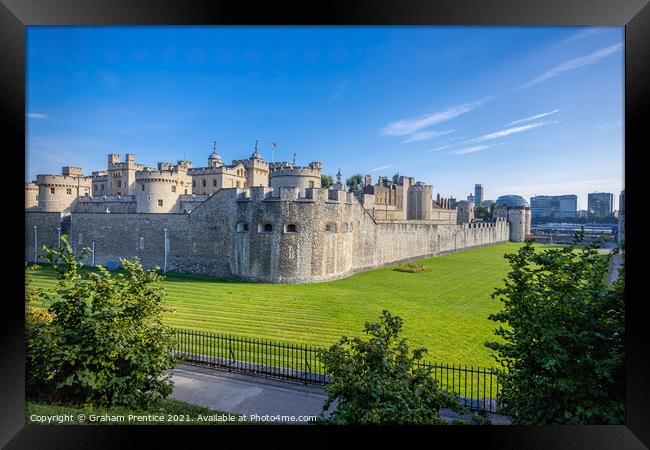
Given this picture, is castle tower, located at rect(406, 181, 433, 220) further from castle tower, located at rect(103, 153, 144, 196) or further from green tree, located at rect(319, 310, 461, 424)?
green tree, located at rect(319, 310, 461, 424)

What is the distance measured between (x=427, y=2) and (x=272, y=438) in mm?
6367

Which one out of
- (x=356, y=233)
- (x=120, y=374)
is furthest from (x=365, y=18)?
A: (x=356, y=233)

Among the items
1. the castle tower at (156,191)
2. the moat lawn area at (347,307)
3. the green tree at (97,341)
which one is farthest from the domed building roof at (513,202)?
the green tree at (97,341)

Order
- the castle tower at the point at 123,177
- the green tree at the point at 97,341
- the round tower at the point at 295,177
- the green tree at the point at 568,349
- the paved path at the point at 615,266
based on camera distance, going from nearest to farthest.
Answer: the green tree at the point at 568,349
the green tree at the point at 97,341
the paved path at the point at 615,266
the round tower at the point at 295,177
the castle tower at the point at 123,177

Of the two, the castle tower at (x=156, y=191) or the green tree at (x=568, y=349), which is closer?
the green tree at (x=568, y=349)

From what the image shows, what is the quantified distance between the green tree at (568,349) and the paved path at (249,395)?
119cm

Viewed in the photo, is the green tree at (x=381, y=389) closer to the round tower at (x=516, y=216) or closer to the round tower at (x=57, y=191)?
the round tower at (x=57, y=191)

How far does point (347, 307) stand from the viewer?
12.7m

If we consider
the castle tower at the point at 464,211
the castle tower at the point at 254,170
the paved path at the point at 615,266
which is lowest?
the paved path at the point at 615,266

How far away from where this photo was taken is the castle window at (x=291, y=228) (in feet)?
60.5

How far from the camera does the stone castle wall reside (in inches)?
724

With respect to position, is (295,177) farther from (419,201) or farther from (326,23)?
(419,201)

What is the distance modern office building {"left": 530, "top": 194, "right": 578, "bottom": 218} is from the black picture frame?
516cm

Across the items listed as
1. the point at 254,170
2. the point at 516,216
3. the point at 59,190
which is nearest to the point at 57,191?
the point at 59,190
